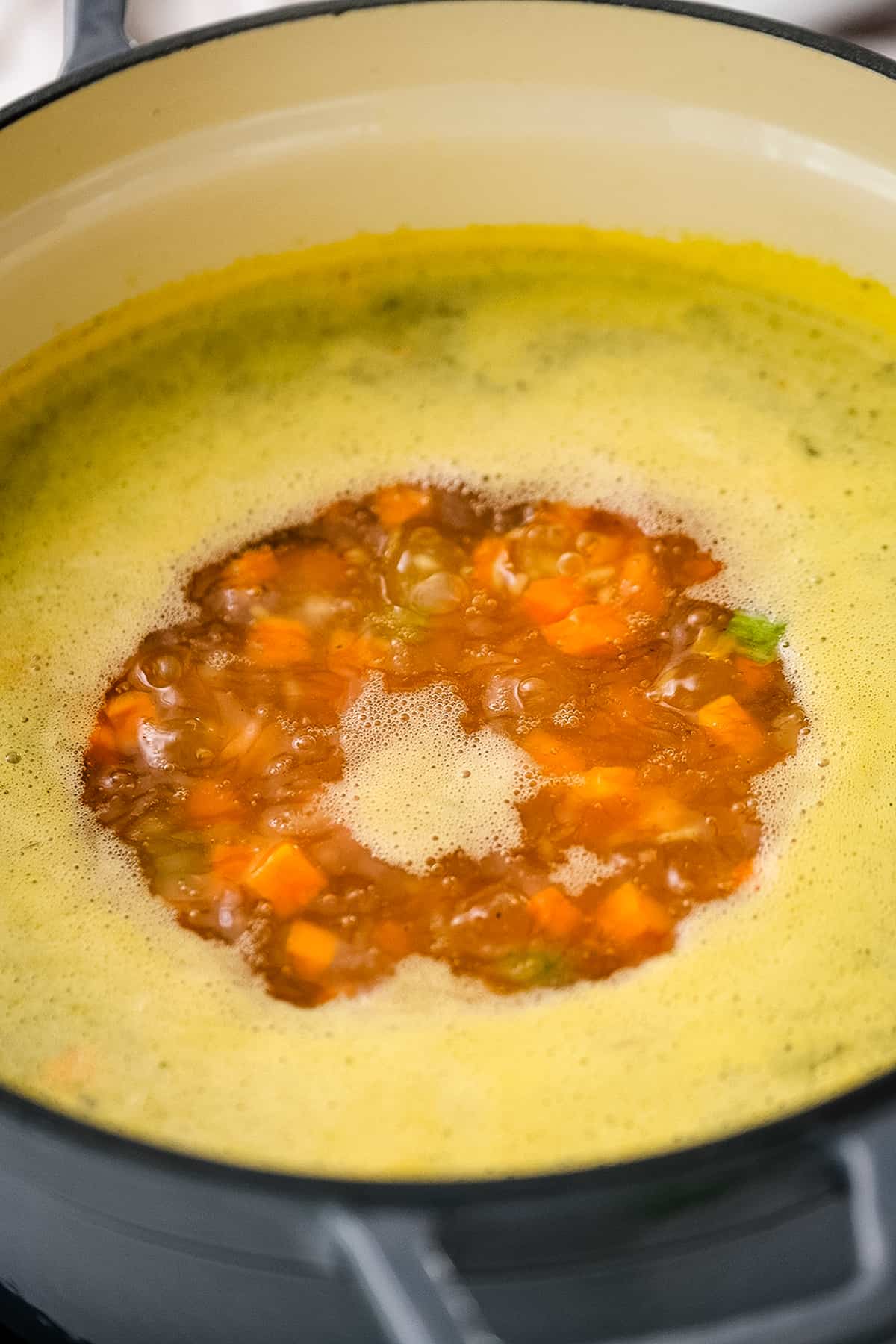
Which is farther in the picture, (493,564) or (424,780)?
(493,564)

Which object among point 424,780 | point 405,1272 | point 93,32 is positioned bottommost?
point 405,1272

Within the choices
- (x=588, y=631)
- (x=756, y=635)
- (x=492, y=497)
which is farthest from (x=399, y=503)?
(x=756, y=635)

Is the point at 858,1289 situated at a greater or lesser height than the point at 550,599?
lesser

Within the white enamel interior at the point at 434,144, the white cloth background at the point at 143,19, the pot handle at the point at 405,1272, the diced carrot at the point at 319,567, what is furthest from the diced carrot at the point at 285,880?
the white cloth background at the point at 143,19

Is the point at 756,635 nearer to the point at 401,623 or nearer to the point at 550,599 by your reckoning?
the point at 550,599

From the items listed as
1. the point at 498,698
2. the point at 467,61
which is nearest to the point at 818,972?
the point at 498,698

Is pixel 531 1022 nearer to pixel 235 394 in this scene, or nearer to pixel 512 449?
pixel 512 449
